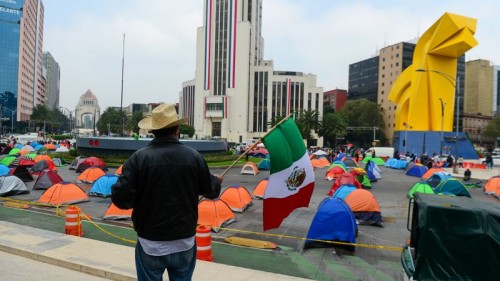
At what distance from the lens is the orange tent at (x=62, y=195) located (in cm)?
1525

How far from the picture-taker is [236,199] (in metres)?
15.2

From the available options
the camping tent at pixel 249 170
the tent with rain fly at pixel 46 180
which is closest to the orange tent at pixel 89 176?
the tent with rain fly at pixel 46 180

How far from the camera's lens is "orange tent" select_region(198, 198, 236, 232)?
12.1 metres

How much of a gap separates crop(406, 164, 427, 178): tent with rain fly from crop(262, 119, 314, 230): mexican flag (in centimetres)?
2770

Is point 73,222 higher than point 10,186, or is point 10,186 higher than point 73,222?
point 73,222

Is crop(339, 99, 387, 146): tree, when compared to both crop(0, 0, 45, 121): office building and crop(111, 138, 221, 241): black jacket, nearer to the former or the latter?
crop(0, 0, 45, 121): office building

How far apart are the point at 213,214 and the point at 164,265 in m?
9.01

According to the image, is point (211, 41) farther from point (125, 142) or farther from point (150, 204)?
point (150, 204)

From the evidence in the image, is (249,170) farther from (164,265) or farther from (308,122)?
(308,122)

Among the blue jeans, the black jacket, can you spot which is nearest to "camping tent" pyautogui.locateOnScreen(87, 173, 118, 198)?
the blue jeans

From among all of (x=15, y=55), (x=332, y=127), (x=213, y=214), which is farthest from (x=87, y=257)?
(x=15, y=55)

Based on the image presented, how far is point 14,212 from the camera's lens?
1375cm

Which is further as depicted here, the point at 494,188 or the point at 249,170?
the point at 249,170

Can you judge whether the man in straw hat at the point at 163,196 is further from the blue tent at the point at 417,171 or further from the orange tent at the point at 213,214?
the blue tent at the point at 417,171
